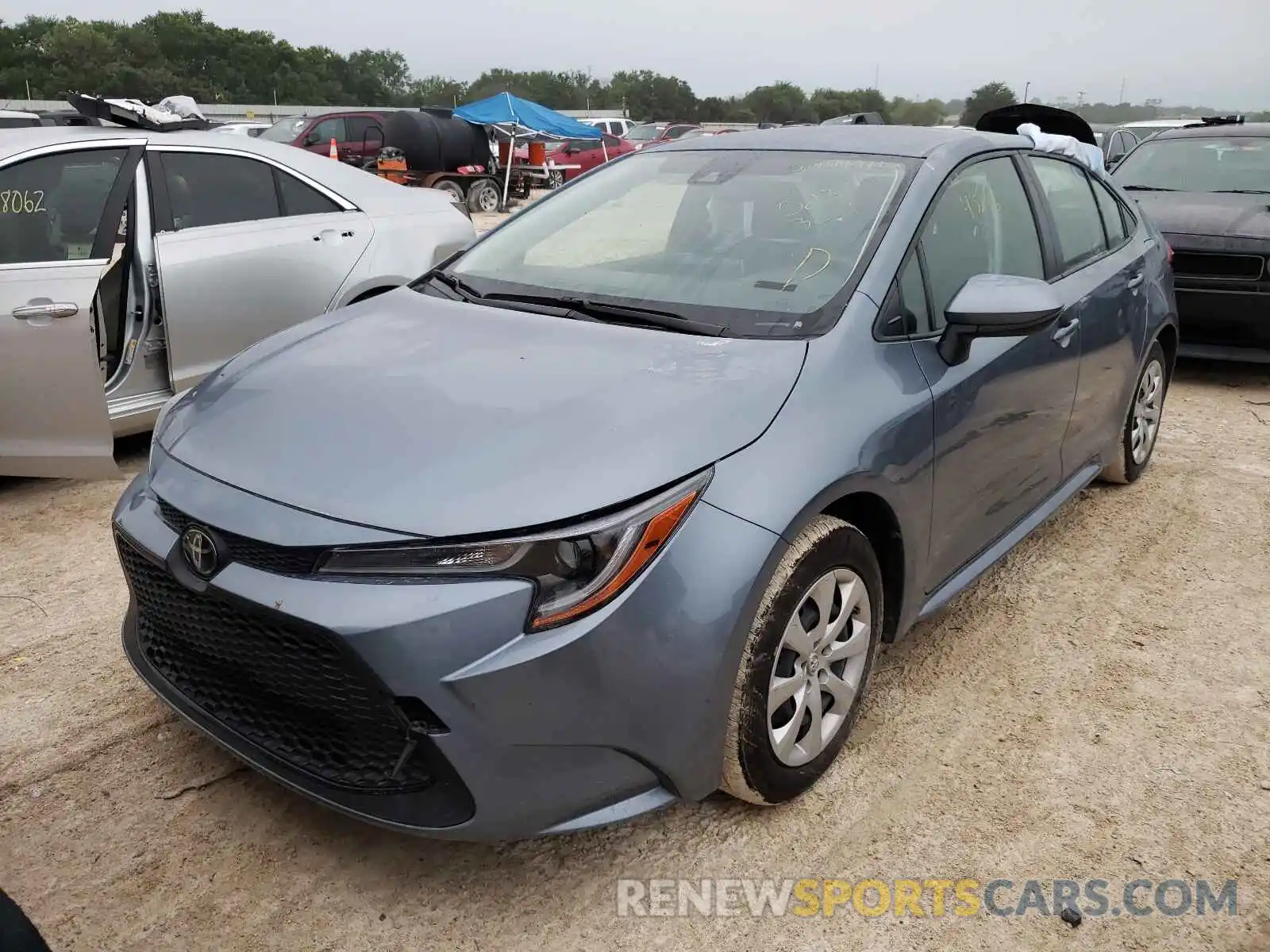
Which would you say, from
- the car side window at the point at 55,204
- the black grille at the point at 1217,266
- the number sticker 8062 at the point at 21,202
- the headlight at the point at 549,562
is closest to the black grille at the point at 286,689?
the headlight at the point at 549,562

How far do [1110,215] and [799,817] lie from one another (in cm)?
298

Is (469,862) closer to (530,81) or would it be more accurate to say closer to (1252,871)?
(1252,871)

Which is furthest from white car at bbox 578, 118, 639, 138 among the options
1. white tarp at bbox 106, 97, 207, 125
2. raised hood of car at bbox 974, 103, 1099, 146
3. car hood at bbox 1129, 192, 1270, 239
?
white tarp at bbox 106, 97, 207, 125

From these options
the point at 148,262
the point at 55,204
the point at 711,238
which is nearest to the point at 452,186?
the point at 148,262

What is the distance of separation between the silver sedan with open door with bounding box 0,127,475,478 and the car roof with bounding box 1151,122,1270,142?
19.7 feet

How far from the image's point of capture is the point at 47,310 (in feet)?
12.6

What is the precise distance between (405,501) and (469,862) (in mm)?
913

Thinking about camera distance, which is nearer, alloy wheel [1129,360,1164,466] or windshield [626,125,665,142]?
alloy wheel [1129,360,1164,466]

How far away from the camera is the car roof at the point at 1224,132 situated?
766 cm

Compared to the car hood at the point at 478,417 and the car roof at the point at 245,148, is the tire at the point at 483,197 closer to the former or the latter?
the car roof at the point at 245,148

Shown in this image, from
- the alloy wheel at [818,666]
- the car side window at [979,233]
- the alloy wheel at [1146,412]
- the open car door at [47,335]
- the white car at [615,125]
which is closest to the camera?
the alloy wheel at [818,666]

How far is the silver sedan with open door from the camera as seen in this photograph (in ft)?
12.7

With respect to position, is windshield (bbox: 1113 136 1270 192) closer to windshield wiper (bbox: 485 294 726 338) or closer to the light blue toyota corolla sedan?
the light blue toyota corolla sedan

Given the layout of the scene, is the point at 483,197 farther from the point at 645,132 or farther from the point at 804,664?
the point at 804,664
